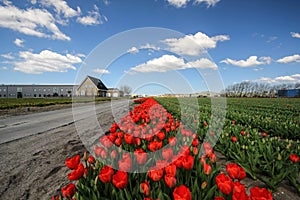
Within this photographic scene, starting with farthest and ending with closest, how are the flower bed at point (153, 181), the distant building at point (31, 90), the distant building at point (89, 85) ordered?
the distant building at point (31, 90)
the distant building at point (89, 85)
the flower bed at point (153, 181)

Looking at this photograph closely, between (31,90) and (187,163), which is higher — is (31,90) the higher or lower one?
the higher one

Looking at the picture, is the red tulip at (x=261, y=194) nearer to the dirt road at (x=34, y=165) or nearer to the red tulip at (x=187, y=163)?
the red tulip at (x=187, y=163)

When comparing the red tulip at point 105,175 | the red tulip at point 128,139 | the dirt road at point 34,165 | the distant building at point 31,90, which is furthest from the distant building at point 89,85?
the distant building at point 31,90

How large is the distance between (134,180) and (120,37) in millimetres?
2729

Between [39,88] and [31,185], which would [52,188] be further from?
[39,88]

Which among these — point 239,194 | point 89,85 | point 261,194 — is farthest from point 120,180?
point 89,85

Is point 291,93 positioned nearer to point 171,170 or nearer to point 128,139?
point 128,139

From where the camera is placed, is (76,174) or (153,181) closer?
(76,174)

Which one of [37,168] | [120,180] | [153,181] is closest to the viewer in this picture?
[120,180]

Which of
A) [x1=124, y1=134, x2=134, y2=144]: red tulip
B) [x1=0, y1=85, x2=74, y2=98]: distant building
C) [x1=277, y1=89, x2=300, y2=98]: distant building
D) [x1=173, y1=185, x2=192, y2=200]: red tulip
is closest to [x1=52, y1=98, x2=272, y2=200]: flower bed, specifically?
[x1=173, y1=185, x2=192, y2=200]: red tulip

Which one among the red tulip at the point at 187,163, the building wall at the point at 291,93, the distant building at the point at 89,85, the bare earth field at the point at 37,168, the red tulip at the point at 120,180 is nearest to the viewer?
the red tulip at the point at 120,180

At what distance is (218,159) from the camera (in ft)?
9.72

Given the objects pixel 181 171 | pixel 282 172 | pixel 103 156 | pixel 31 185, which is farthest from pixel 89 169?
pixel 282 172

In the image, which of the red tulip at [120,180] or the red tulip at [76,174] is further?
the red tulip at [76,174]
